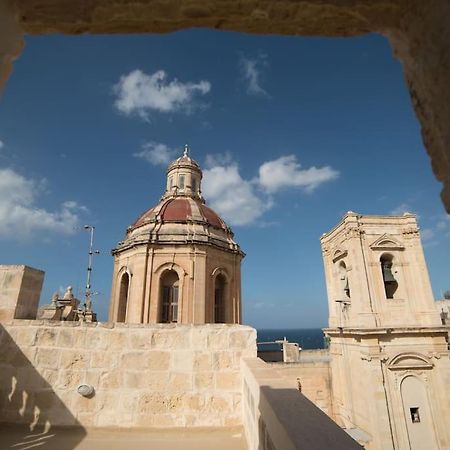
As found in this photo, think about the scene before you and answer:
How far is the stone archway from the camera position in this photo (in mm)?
1317

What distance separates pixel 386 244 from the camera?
17422mm

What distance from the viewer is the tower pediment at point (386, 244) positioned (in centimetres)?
1731

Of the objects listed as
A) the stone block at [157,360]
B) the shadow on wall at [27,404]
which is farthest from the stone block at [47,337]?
the stone block at [157,360]

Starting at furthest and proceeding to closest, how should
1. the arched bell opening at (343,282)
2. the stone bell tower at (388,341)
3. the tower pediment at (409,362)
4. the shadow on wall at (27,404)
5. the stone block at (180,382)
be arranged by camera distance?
1. the arched bell opening at (343,282)
2. the tower pediment at (409,362)
3. the stone bell tower at (388,341)
4. the stone block at (180,382)
5. the shadow on wall at (27,404)

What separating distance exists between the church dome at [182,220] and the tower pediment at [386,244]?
24.9 ft

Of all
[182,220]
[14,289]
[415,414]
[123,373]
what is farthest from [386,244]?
[14,289]

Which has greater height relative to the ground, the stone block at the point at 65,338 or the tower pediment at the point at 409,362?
the stone block at the point at 65,338

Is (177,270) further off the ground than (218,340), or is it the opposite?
(177,270)

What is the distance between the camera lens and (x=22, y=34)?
1543 millimetres

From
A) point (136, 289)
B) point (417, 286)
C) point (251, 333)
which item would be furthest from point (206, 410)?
point (417, 286)

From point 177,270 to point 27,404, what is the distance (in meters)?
12.7

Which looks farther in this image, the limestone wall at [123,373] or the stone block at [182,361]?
the stone block at [182,361]

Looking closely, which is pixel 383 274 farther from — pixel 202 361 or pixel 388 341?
pixel 202 361

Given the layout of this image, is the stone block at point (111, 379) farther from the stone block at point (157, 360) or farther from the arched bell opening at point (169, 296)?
the arched bell opening at point (169, 296)
